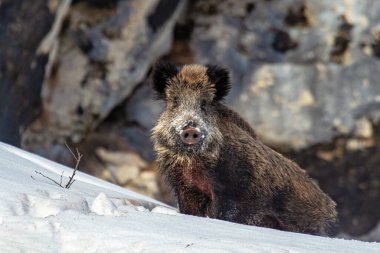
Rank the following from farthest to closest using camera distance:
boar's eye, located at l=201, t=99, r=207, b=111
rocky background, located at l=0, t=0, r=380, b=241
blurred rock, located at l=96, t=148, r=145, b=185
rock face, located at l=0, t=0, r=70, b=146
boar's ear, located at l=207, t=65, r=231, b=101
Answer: blurred rock, located at l=96, t=148, r=145, b=185, rocky background, located at l=0, t=0, r=380, b=241, rock face, located at l=0, t=0, r=70, b=146, boar's ear, located at l=207, t=65, r=231, b=101, boar's eye, located at l=201, t=99, r=207, b=111

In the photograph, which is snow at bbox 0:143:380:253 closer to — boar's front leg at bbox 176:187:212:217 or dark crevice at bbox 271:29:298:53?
boar's front leg at bbox 176:187:212:217

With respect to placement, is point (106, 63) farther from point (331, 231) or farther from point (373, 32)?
point (331, 231)

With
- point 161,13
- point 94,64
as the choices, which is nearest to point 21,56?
point 94,64

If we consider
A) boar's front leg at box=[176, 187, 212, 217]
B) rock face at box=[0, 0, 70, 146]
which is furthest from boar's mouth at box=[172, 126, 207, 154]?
rock face at box=[0, 0, 70, 146]

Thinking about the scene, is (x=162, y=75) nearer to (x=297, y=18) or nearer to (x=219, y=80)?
(x=219, y=80)

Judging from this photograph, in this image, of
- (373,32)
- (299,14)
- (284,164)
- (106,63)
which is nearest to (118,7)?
(106,63)

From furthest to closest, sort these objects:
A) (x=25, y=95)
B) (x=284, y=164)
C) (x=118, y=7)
Result: (x=118, y=7)
(x=25, y=95)
(x=284, y=164)

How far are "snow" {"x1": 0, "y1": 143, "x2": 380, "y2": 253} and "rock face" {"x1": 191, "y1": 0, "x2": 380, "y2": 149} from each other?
8.92 meters

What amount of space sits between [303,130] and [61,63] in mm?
3842

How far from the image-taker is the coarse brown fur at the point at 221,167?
8172 mm

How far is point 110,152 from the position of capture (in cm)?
1560

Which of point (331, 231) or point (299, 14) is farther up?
point (299, 14)

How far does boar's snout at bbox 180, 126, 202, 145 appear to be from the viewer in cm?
814

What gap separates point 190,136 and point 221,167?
1.26 feet
